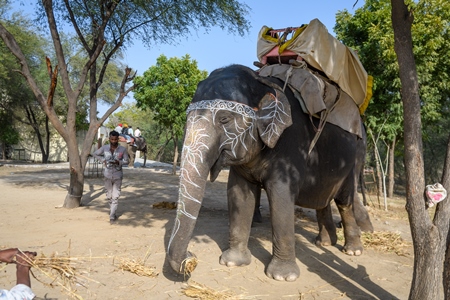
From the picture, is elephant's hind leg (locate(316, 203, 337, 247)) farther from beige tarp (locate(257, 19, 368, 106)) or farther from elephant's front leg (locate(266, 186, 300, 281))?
beige tarp (locate(257, 19, 368, 106))

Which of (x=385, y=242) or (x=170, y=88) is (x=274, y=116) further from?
(x=170, y=88)

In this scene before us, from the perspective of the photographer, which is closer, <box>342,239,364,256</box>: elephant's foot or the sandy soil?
the sandy soil

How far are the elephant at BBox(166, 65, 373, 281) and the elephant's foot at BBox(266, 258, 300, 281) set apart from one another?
1 cm

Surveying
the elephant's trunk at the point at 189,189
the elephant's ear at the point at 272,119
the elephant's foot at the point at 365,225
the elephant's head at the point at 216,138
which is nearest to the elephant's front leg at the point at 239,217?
the elephant's head at the point at 216,138

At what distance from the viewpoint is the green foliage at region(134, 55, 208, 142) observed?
1678 centimetres

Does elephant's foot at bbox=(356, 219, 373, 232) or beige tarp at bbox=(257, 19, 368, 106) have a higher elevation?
beige tarp at bbox=(257, 19, 368, 106)

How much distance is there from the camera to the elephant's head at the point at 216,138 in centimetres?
418

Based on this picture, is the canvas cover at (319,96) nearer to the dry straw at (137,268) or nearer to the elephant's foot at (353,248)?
the elephant's foot at (353,248)

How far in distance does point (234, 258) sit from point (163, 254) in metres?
1.11

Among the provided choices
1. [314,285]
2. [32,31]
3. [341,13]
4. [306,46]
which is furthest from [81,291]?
[32,31]

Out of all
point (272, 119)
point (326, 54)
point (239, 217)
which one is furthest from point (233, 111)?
point (326, 54)

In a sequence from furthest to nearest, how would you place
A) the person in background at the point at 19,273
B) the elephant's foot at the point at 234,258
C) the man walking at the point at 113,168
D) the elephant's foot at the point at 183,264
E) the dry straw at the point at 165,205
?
the dry straw at the point at 165,205 → the man walking at the point at 113,168 → the elephant's foot at the point at 234,258 → the elephant's foot at the point at 183,264 → the person in background at the point at 19,273

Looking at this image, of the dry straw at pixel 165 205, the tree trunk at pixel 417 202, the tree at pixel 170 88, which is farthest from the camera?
the tree at pixel 170 88

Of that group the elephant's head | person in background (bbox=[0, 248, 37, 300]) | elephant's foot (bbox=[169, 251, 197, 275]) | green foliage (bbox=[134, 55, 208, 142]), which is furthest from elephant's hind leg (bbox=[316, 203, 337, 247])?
green foliage (bbox=[134, 55, 208, 142])
